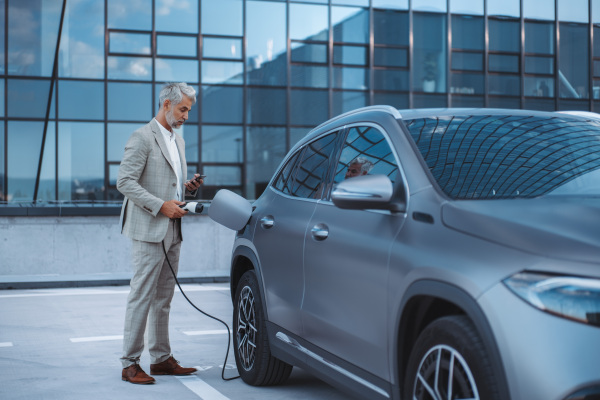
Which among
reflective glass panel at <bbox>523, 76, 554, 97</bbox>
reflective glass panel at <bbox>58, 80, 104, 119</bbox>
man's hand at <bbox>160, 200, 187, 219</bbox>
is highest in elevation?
reflective glass panel at <bbox>523, 76, 554, 97</bbox>

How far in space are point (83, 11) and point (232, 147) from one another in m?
5.91

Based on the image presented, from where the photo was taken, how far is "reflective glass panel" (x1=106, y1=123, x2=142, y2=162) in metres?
25.3

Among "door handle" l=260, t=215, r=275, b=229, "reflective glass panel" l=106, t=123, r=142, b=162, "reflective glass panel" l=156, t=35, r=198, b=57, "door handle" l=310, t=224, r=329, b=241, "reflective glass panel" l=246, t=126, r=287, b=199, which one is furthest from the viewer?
"reflective glass panel" l=246, t=126, r=287, b=199

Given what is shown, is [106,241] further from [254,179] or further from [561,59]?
[561,59]

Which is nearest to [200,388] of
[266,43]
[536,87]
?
[266,43]

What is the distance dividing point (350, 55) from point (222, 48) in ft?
13.3

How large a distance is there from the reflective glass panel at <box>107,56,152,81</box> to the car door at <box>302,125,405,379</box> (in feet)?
70.3

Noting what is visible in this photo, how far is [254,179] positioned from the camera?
26.2 meters

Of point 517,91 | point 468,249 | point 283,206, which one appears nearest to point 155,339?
point 283,206

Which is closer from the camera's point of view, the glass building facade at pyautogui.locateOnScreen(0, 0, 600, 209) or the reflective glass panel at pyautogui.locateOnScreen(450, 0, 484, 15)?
the glass building facade at pyautogui.locateOnScreen(0, 0, 600, 209)

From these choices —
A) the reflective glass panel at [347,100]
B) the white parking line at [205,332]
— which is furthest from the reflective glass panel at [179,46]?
the white parking line at [205,332]

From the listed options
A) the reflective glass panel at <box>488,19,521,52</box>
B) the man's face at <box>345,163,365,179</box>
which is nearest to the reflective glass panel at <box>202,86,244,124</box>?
the reflective glass panel at <box>488,19,521,52</box>

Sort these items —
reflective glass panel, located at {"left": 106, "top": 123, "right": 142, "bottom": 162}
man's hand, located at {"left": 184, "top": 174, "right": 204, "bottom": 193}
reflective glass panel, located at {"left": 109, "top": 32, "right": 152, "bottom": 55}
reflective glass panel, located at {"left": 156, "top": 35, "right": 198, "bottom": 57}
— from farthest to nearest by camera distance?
reflective glass panel, located at {"left": 156, "top": 35, "right": 198, "bottom": 57}, reflective glass panel, located at {"left": 109, "top": 32, "right": 152, "bottom": 55}, reflective glass panel, located at {"left": 106, "top": 123, "right": 142, "bottom": 162}, man's hand, located at {"left": 184, "top": 174, "right": 204, "bottom": 193}

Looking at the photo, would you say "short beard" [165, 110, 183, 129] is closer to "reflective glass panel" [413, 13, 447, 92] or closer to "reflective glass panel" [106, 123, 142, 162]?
"reflective glass panel" [106, 123, 142, 162]
